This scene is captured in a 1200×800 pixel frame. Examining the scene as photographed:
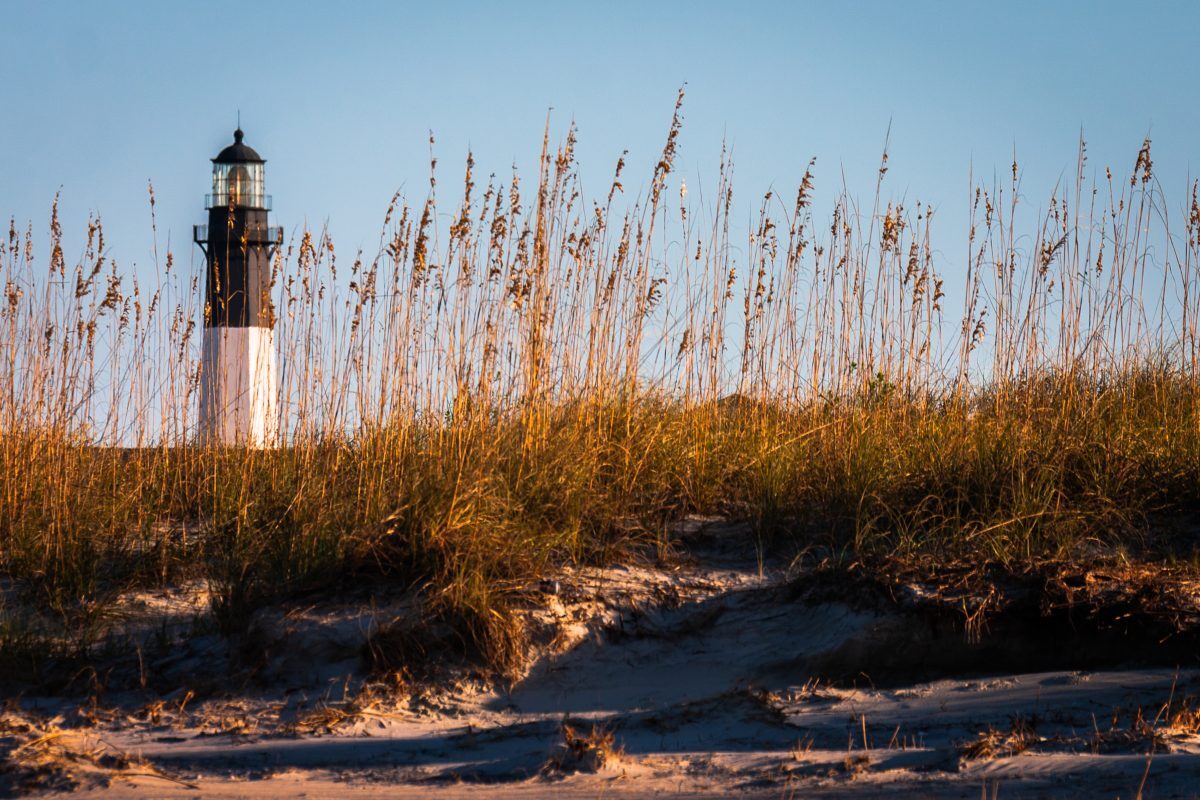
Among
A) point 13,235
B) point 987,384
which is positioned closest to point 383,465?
point 13,235

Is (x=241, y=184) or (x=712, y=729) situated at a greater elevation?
(x=241, y=184)

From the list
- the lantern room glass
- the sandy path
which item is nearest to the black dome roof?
the lantern room glass

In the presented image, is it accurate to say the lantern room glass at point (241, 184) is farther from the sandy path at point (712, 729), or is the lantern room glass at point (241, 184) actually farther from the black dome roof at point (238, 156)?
the sandy path at point (712, 729)

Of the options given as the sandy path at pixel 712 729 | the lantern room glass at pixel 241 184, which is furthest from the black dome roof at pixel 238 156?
the sandy path at pixel 712 729

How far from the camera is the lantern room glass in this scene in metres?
13.9

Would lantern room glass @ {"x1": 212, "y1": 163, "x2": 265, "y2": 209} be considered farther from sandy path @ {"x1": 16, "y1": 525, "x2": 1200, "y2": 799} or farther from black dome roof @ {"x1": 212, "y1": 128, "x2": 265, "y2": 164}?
sandy path @ {"x1": 16, "y1": 525, "x2": 1200, "y2": 799}

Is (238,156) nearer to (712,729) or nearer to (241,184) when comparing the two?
(241,184)

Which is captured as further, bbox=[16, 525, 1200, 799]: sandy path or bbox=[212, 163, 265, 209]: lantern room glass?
bbox=[212, 163, 265, 209]: lantern room glass

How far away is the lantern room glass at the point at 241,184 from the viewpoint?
1388 cm

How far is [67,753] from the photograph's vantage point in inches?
115

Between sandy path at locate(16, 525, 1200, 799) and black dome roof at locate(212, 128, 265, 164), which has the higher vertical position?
black dome roof at locate(212, 128, 265, 164)

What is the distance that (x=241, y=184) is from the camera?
13.9m

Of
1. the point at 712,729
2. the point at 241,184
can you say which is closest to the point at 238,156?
the point at 241,184

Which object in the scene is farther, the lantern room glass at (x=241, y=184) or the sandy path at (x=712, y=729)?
the lantern room glass at (x=241, y=184)
